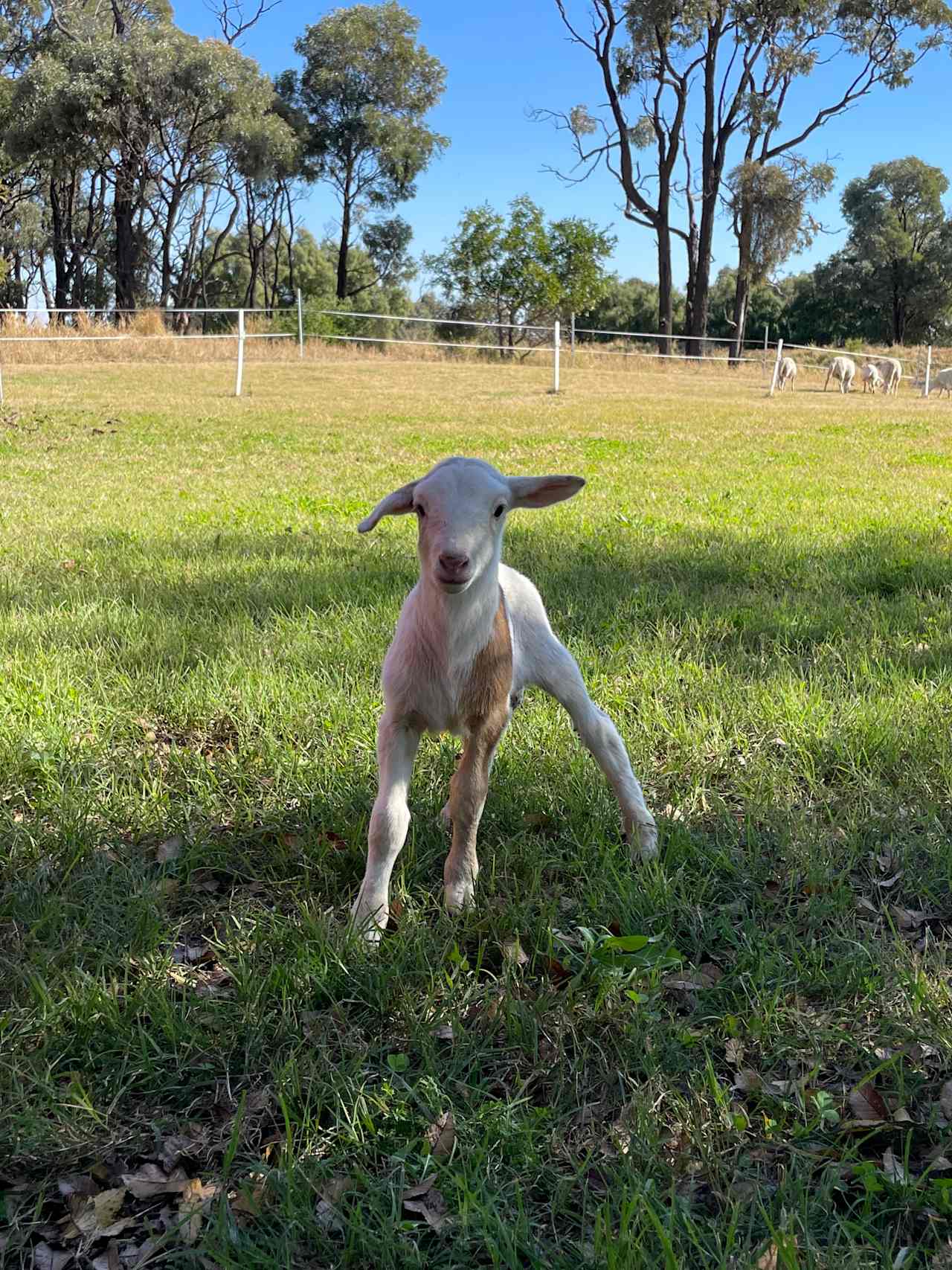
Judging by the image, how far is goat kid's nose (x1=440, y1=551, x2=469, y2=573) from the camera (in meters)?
2.07

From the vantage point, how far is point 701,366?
2942 cm

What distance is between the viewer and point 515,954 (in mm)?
2357

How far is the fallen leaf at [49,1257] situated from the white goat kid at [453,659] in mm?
922

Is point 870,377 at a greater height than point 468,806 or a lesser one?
greater

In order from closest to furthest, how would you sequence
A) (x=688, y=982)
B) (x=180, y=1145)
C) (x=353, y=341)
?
(x=180, y=1145), (x=688, y=982), (x=353, y=341)

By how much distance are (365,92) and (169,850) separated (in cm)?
4491

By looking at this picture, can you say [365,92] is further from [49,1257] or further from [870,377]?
[49,1257]

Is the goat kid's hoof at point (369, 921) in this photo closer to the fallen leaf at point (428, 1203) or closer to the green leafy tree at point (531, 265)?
the fallen leaf at point (428, 1203)

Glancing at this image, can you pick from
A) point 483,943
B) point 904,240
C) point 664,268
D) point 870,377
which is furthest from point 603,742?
point 904,240

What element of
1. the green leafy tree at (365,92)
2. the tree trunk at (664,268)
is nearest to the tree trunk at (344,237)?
the green leafy tree at (365,92)

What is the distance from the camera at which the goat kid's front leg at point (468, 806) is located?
2.49m

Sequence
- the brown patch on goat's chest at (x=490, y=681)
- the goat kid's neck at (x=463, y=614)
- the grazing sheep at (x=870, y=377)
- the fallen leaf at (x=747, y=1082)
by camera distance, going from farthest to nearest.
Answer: the grazing sheep at (x=870, y=377) → the brown patch on goat's chest at (x=490, y=681) → the goat kid's neck at (x=463, y=614) → the fallen leaf at (x=747, y=1082)

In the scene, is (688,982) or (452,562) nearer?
(452,562)

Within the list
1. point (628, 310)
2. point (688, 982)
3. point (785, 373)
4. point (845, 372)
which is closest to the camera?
point (688, 982)
